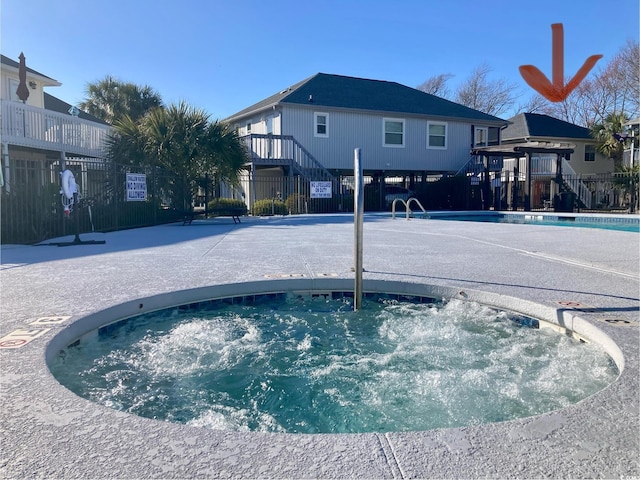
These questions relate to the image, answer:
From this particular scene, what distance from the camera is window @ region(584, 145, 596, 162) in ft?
109

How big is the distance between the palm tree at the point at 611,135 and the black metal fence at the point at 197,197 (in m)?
3.12

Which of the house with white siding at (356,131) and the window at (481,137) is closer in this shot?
the house with white siding at (356,131)

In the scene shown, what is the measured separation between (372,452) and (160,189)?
1711 centimetres

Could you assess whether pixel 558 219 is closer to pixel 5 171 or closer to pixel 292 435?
pixel 5 171

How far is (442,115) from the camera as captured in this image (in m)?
27.0

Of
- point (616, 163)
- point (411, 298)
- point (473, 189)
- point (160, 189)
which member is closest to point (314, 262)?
point (411, 298)

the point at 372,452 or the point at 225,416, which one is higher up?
the point at 372,452

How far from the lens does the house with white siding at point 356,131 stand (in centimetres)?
2339

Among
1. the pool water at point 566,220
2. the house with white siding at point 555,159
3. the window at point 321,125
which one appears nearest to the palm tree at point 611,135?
the house with white siding at point 555,159

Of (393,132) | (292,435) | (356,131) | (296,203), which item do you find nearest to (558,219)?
(393,132)

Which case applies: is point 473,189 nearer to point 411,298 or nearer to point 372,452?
point 411,298

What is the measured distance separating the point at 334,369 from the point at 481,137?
28003 millimetres

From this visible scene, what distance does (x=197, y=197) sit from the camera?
25312 millimetres

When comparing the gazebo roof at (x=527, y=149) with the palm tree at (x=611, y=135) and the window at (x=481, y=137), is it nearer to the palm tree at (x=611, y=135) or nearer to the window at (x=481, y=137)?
the window at (x=481, y=137)
